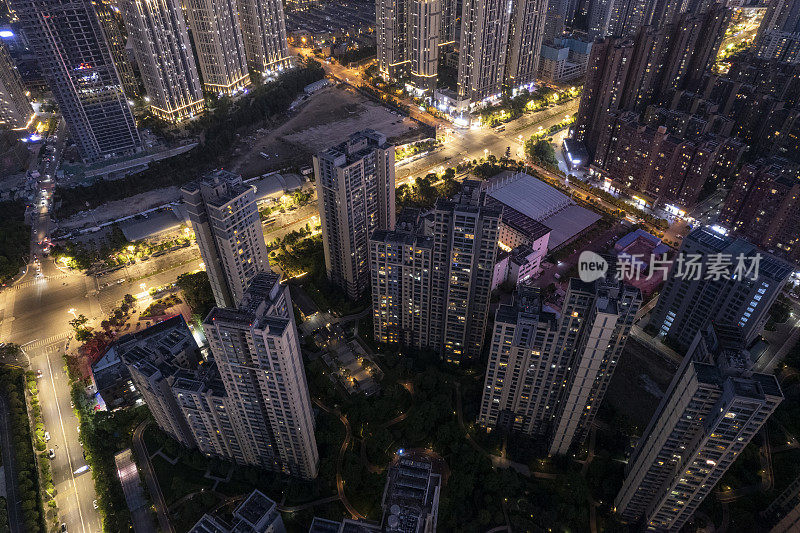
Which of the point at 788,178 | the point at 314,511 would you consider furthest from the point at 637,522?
the point at 788,178

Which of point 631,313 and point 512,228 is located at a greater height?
point 631,313

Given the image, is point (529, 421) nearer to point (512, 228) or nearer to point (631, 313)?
point (631, 313)

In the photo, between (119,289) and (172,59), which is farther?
(172,59)

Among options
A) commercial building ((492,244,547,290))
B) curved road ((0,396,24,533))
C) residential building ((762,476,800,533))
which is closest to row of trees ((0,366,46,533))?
curved road ((0,396,24,533))

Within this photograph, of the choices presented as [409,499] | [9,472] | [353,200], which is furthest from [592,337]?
[9,472]

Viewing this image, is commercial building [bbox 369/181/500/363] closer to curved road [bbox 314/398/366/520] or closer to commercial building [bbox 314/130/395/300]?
commercial building [bbox 314/130/395/300]
